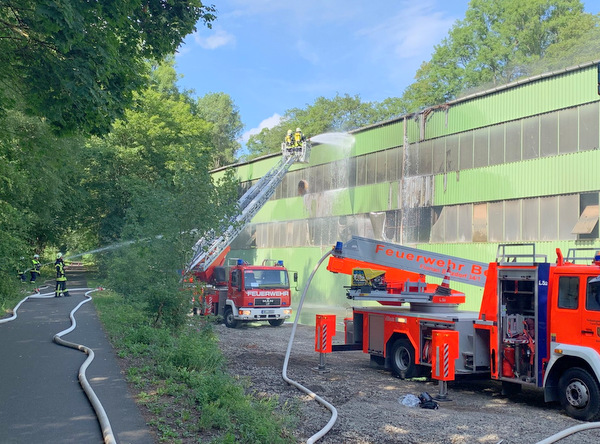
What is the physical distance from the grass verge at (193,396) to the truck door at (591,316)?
4390mm

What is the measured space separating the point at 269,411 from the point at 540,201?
16.7m

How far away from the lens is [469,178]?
24.5m

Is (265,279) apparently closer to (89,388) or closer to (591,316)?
(89,388)

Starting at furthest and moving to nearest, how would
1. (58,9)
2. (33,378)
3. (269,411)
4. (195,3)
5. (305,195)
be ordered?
(305,195) < (195,3) < (33,378) < (269,411) < (58,9)

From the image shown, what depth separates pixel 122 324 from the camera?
1617cm

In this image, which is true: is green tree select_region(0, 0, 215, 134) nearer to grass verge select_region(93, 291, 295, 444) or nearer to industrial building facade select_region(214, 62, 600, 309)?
grass verge select_region(93, 291, 295, 444)

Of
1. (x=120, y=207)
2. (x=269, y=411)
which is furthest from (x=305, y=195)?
(x=269, y=411)

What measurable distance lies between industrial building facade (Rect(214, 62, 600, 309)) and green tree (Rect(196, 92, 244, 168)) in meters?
45.1

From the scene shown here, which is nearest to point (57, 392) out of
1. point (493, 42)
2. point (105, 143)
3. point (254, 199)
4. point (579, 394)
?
point (579, 394)

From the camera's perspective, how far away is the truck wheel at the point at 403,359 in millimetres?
11953

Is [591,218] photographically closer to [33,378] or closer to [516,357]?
[516,357]

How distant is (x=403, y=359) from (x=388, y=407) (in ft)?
10.3

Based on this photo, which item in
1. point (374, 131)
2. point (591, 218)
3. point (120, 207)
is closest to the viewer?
point (591, 218)

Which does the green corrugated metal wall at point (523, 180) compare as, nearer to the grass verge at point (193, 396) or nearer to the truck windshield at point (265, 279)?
the truck windshield at point (265, 279)
